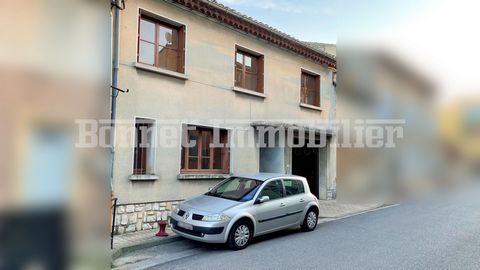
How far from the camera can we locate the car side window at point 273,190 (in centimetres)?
809

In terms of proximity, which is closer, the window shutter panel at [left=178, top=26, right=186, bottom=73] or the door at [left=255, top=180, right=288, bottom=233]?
the door at [left=255, top=180, right=288, bottom=233]

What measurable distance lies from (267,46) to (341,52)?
1118 centimetres

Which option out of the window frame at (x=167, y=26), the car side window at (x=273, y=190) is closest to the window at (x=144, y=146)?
the window frame at (x=167, y=26)

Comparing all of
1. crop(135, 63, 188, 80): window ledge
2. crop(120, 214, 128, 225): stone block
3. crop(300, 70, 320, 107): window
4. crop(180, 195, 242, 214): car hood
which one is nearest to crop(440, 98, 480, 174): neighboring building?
crop(180, 195, 242, 214): car hood

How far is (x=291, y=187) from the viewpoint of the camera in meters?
8.79

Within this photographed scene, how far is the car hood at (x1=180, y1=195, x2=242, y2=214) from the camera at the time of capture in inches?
283

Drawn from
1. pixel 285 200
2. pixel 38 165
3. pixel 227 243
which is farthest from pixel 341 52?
pixel 285 200

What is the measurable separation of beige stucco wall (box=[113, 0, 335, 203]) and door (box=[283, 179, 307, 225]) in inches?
95.5

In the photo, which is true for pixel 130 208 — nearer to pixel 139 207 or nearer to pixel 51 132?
pixel 139 207

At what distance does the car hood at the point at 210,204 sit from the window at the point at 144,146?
1691 millimetres

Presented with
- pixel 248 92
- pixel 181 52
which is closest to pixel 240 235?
pixel 181 52

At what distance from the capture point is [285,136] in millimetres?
12812

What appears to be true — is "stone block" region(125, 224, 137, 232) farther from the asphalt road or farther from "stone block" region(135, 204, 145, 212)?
the asphalt road

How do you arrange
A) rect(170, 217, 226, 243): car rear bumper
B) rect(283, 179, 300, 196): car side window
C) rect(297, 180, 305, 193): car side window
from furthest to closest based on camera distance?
rect(297, 180, 305, 193): car side window < rect(283, 179, 300, 196): car side window < rect(170, 217, 226, 243): car rear bumper
